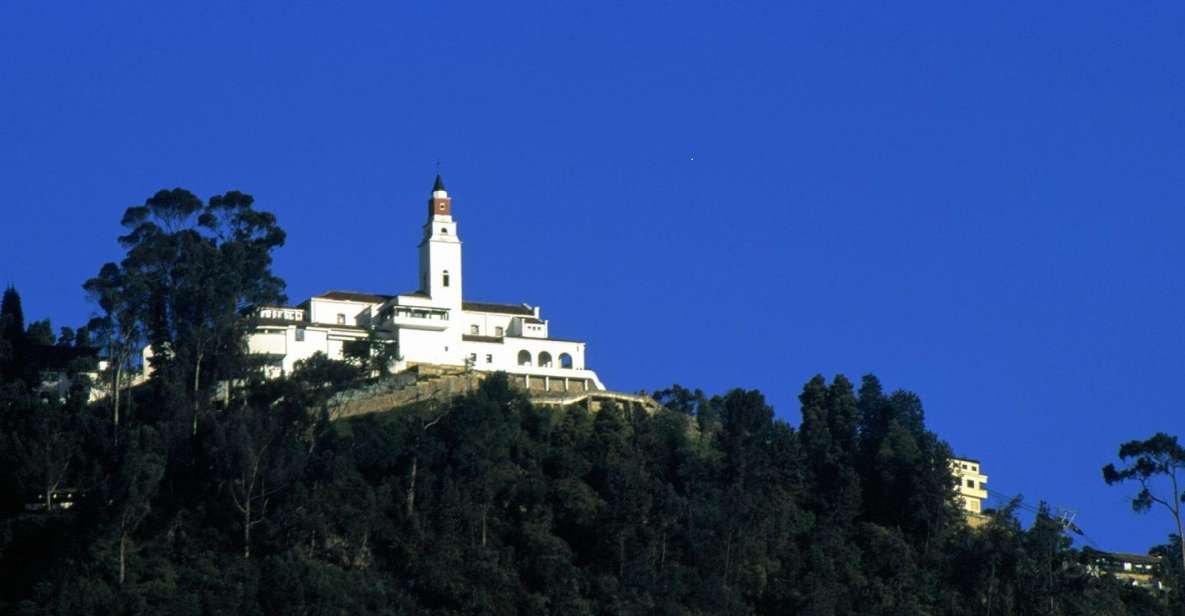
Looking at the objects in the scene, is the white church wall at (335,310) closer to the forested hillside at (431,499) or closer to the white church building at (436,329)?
the white church building at (436,329)

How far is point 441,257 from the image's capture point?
99.4m

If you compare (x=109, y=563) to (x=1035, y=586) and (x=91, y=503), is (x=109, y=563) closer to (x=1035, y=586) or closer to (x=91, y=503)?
(x=91, y=503)

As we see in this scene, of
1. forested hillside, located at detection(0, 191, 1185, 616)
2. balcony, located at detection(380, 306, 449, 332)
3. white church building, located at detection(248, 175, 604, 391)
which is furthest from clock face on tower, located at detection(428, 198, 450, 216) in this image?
forested hillside, located at detection(0, 191, 1185, 616)

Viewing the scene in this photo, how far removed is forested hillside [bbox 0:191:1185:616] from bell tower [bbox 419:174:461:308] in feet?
30.1

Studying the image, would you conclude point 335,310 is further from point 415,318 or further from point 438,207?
point 438,207

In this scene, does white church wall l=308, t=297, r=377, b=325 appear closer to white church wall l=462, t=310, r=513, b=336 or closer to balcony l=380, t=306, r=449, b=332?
balcony l=380, t=306, r=449, b=332

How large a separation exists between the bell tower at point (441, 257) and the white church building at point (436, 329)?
0.04 m

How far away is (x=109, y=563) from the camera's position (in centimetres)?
7431

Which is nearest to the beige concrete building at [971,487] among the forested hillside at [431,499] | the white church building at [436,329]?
the forested hillside at [431,499]

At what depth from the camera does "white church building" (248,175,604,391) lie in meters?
93.4

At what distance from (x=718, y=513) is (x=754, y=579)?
253 cm

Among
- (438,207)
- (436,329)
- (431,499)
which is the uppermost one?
(438,207)

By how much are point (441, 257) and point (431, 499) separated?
66.5 ft

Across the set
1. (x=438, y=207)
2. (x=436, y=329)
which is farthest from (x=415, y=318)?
(x=438, y=207)
